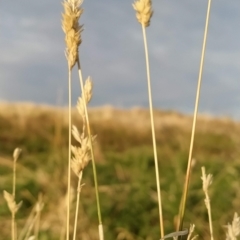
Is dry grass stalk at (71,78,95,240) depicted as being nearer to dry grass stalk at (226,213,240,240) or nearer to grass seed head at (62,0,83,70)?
grass seed head at (62,0,83,70)

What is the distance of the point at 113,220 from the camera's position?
2.35 metres

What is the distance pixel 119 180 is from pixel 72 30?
98.2 inches

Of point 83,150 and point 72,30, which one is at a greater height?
point 72,30

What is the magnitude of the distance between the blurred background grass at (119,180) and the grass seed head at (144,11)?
63.9 inches

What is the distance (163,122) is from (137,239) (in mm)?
3479

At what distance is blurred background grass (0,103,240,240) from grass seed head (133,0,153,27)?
1622mm

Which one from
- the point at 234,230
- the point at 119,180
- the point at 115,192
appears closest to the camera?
the point at 234,230

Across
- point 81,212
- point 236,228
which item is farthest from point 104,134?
point 236,228

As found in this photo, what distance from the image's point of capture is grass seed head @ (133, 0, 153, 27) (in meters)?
0.51

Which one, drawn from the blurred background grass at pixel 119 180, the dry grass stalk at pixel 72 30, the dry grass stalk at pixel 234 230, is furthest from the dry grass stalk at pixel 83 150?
the blurred background grass at pixel 119 180

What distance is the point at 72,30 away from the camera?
1.72 feet

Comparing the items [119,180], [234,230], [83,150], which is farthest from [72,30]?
[119,180]

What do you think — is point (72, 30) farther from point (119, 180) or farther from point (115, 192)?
point (119, 180)

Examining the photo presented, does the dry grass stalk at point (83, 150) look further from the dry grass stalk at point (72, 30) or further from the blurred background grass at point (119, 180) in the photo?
the blurred background grass at point (119, 180)
